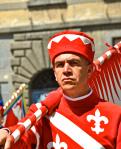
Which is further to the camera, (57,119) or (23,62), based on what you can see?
(23,62)

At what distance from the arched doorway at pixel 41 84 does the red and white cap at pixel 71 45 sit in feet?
41.0

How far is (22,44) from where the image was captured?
15703 mm

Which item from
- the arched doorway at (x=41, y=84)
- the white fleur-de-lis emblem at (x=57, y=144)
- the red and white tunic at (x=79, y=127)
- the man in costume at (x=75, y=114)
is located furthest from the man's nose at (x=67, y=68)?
the arched doorway at (x=41, y=84)

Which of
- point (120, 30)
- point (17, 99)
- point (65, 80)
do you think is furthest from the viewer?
point (120, 30)

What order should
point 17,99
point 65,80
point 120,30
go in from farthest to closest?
point 120,30 → point 17,99 → point 65,80

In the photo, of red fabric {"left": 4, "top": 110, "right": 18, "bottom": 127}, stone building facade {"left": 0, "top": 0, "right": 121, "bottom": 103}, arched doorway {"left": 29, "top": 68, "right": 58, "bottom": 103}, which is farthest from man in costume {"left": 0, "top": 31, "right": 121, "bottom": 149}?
arched doorway {"left": 29, "top": 68, "right": 58, "bottom": 103}

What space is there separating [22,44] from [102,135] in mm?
12796

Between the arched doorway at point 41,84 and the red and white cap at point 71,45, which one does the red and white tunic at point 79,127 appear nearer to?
the red and white cap at point 71,45

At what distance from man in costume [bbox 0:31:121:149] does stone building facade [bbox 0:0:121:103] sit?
40.6 feet

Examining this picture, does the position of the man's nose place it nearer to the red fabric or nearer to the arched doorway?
the red fabric

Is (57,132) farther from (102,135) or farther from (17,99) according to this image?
(17,99)

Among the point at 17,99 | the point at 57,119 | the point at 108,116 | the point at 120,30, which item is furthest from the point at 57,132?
the point at 120,30

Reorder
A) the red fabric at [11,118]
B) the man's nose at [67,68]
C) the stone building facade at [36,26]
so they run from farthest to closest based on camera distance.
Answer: the stone building facade at [36,26] < the red fabric at [11,118] < the man's nose at [67,68]

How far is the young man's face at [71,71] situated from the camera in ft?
9.79
